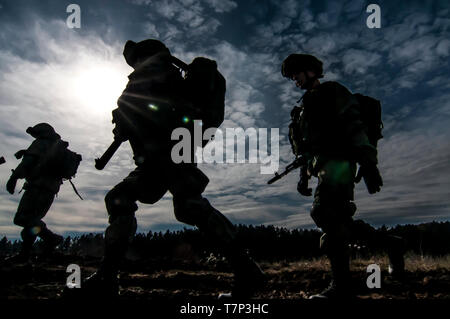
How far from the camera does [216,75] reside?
242 centimetres

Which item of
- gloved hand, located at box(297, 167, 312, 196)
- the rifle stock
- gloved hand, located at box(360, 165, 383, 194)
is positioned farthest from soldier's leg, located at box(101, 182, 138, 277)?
gloved hand, located at box(360, 165, 383, 194)

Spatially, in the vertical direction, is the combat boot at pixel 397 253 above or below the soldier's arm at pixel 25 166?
below

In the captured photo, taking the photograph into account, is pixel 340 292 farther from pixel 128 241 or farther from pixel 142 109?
pixel 142 109

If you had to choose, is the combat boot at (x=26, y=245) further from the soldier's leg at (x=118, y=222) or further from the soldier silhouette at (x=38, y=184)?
the soldier's leg at (x=118, y=222)

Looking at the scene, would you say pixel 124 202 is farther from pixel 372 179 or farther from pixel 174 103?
pixel 372 179

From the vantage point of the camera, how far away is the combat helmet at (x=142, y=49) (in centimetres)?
264

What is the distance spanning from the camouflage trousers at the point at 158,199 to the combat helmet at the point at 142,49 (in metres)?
1.18

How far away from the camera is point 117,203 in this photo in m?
2.41

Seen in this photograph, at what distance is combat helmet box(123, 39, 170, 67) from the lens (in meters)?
2.64

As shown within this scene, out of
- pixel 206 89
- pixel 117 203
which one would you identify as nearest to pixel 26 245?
pixel 117 203

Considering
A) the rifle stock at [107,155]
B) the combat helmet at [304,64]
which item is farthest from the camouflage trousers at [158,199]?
the combat helmet at [304,64]

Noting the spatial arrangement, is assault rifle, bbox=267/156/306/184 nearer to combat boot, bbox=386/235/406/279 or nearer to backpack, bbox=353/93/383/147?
backpack, bbox=353/93/383/147
